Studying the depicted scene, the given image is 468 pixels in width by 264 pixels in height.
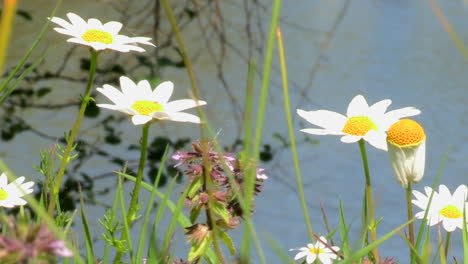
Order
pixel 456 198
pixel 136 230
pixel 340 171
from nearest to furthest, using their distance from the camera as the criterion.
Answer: pixel 456 198 → pixel 136 230 → pixel 340 171

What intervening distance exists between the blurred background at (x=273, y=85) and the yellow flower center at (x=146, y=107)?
1.07m

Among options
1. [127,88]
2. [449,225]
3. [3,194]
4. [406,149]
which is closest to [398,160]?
[406,149]

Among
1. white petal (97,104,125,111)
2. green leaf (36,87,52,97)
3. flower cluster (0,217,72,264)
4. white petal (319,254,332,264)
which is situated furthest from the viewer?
green leaf (36,87,52,97)

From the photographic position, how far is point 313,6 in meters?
2.34

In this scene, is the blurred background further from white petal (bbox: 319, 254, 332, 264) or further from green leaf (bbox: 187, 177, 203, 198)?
green leaf (bbox: 187, 177, 203, 198)

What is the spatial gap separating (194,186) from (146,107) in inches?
2.8

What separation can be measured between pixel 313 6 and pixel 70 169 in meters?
0.91

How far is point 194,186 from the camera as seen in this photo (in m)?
0.56

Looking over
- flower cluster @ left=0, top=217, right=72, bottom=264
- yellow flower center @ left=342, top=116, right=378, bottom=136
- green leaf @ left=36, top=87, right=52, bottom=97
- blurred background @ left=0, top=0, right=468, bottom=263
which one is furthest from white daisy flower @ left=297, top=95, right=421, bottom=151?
green leaf @ left=36, top=87, right=52, bottom=97

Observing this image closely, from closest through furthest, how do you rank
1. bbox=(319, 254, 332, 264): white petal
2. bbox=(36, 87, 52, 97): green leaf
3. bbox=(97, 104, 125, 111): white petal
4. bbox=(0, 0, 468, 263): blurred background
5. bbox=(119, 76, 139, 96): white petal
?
bbox=(97, 104, 125, 111): white petal
bbox=(119, 76, 139, 96): white petal
bbox=(319, 254, 332, 264): white petal
bbox=(0, 0, 468, 263): blurred background
bbox=(36, 87, 52, 97): green leaf

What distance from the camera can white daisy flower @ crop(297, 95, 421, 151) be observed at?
614mm

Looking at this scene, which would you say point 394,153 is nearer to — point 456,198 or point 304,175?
point 456,198

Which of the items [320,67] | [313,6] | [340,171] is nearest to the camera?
[340,171]

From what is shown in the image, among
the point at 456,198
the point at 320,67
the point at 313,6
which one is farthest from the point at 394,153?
the point at 313,6
